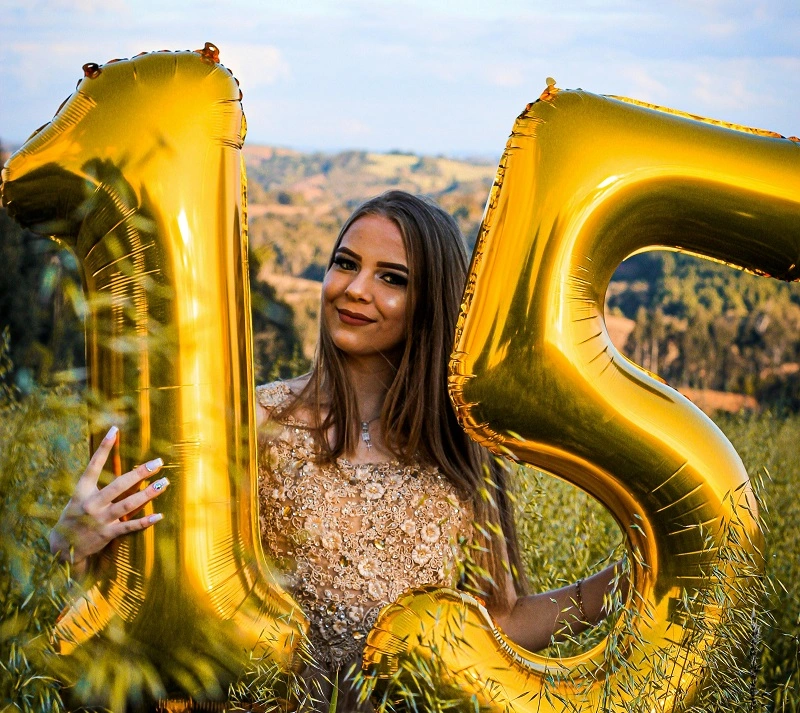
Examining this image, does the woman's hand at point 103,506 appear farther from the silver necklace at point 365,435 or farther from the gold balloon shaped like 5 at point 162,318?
the silver necklace at point 365,435

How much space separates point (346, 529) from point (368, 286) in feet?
2.01

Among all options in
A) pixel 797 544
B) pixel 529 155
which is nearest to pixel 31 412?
pixel 529 155

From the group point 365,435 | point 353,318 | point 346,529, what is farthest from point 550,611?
point 353,318

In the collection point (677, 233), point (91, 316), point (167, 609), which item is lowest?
point (167, 609)

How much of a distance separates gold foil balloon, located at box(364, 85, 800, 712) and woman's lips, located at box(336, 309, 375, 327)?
532 mm

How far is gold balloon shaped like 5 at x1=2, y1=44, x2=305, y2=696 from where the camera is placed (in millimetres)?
1608

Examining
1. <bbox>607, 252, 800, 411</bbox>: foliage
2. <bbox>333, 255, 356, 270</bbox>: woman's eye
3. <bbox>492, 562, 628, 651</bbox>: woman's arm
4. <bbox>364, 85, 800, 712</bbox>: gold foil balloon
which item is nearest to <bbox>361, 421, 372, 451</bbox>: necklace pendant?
<bbox>333, 255, 356, 270</bbox>: woman's eye

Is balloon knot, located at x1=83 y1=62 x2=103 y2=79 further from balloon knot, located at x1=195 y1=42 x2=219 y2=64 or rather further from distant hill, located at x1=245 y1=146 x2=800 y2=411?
distant hill, located at x1=245 y1=146 x2=800 y2=411

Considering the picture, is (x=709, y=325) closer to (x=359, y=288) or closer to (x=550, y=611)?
(x=550, y=611)

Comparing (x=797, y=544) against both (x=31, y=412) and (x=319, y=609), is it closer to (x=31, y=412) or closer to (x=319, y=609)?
(x=319, y=609)

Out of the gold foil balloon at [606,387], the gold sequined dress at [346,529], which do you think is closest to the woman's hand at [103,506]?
the gold foil balloon at [606,387]

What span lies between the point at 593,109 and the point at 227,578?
1118mm

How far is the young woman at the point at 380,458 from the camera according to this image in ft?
7.20

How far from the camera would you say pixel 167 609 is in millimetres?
1600
